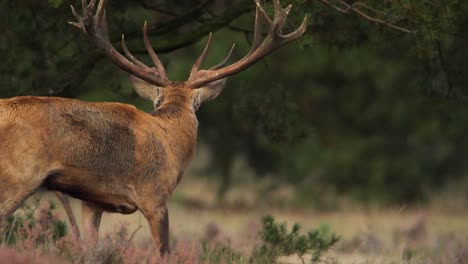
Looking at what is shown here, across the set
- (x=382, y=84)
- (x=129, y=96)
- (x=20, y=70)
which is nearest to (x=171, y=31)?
(x=129, y=96)

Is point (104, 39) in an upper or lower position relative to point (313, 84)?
lower

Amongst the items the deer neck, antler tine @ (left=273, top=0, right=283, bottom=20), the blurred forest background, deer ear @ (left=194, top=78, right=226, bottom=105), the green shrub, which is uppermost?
the blurred forest background

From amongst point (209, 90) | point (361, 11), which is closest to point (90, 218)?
point (209, 90)

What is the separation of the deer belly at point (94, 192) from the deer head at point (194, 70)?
1240mm

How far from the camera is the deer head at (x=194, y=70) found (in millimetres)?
8508

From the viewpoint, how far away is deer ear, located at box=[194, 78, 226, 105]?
9.11m

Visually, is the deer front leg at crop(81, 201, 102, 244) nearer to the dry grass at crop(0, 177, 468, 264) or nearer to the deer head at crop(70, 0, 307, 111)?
the dry grass at crop(0, 177, 468, 264)

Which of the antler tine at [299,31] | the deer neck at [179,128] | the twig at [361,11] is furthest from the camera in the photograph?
the twig at [361,11]

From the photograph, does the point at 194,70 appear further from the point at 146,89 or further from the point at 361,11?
the point at 361,11

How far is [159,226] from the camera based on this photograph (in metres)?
7.89

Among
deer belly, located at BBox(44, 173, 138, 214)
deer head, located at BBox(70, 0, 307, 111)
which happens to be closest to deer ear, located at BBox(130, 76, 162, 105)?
deer head, located at BBox(70, 0, 307, 111)

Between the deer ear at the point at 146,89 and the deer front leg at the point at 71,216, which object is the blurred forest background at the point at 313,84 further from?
the deer front leg at the point at 71,216

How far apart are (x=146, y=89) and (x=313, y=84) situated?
13779mm

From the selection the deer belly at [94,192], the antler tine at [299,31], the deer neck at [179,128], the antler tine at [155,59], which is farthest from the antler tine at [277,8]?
the deer belly at [94,192]
